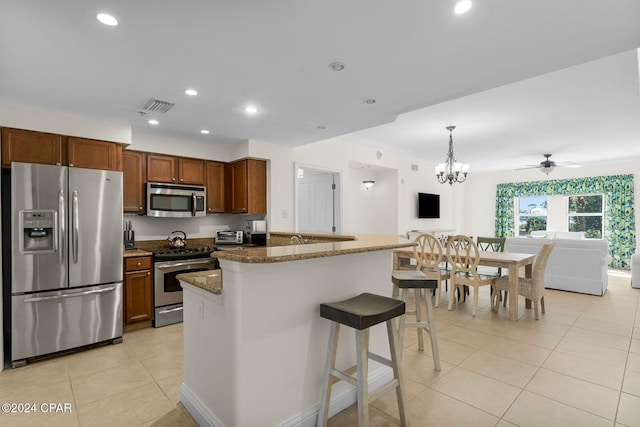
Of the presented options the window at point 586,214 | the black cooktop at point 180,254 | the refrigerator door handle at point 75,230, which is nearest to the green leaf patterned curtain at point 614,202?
the window at point 586,214

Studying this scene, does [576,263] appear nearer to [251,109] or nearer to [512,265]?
[512,265]

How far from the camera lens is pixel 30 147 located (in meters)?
3.00

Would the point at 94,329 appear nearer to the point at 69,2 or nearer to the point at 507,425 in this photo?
the point at 69,2

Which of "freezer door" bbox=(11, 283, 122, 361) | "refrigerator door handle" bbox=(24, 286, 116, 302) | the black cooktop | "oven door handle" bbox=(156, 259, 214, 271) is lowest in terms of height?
"freezer door" bbox=(11, 283, 122, 361)

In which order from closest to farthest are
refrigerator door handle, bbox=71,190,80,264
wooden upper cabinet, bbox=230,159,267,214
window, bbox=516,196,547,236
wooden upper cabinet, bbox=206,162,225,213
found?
refrigerator door handle, bbox=71,190,80,264 < wooden upper cabinet, bbox=230,159,267,214 < wooden upper cabinet, bbox=206,162,225,213 < window, bbox=516,196,547,236

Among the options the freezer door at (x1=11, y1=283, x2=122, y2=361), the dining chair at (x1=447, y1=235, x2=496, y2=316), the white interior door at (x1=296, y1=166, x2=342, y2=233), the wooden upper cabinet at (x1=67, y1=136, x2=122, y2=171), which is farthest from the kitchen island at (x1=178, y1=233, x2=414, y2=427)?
the white interior door at (x1=296, y1=166, x2=342, y2=233)

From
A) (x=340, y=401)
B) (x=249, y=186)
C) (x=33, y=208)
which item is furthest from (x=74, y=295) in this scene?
(x=340, y=401)

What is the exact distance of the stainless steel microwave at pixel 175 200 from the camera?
13.2ft

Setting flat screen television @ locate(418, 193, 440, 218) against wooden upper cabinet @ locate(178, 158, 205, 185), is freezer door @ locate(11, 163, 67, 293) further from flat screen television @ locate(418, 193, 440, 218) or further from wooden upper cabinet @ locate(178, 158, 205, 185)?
flat screen television @ locate(418, 193, 440, 218)

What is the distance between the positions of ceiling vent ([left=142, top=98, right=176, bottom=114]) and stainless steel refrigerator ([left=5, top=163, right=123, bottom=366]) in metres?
0.79

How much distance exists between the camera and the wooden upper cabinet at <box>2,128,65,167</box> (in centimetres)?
290

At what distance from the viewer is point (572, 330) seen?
3.52 m

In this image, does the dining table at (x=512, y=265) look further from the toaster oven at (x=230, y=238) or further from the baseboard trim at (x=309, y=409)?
the toaster oven at (x=230, y=238)

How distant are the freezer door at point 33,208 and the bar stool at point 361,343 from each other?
2727 mm
